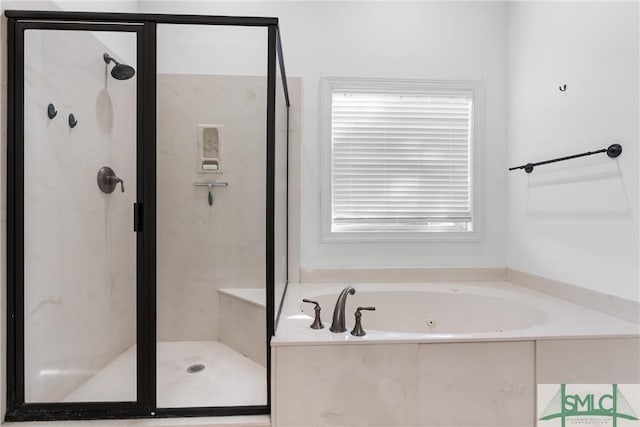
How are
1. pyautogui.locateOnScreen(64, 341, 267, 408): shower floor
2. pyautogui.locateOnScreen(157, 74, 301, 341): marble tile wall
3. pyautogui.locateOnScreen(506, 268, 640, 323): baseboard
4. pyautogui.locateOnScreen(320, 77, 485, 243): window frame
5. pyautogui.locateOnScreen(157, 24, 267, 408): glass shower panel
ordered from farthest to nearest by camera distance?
pyautogui.locateOnScreen(320, 77, 485, 243): window frame < pyautogui.locateOnScreen(157, 74, 301, 341): marble tile wall < pyautogui.locateOnScreen(157, 24, 267, 408): glass shower panel < pyautogui.locateOnScreen(506, 268, 640, 323): baseboard < pyautogui.locateOnScreen(64, 341, 267, 408): shower floor

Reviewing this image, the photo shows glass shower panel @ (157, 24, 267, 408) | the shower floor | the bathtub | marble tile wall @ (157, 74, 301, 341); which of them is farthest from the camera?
marble tile wall @ (157, 74, 301, 341)

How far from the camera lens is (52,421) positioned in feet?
4.78

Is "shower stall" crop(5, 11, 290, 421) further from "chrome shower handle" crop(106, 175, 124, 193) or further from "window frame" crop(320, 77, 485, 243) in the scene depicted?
"window frame" crop(320, 77, 485, 243)

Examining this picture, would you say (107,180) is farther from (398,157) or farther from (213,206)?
(398,157)

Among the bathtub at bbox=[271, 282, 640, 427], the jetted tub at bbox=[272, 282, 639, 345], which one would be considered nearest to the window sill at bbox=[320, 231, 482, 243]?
the jetted tub at bbox=[272, 282, 639, 345]

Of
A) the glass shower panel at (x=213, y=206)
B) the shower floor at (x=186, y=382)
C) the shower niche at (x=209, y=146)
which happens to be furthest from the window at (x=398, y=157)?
the shower floor at (x=186, y=382)

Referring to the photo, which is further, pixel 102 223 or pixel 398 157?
pixel 398 157

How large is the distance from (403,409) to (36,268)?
1628 mm

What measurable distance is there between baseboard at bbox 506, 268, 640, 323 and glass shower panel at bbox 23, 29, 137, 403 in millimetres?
2200

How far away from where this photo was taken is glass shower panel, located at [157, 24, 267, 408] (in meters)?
2.00

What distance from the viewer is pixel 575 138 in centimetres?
196

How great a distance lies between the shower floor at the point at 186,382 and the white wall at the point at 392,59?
2.93 feet

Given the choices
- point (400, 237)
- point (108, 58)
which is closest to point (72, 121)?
Answer: point (108, 58)

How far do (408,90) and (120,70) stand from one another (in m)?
1.79
